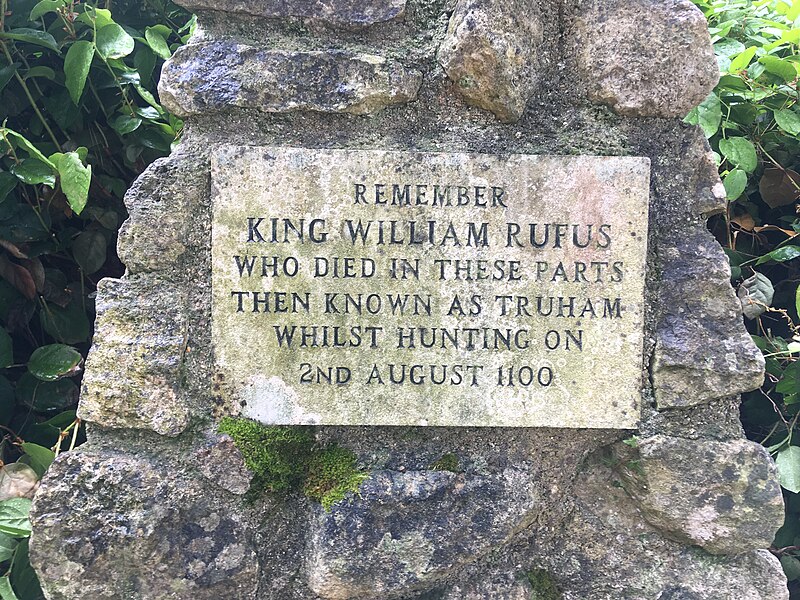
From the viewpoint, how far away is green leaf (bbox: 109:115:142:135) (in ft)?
6.15

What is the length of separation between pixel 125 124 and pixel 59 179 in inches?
9.7

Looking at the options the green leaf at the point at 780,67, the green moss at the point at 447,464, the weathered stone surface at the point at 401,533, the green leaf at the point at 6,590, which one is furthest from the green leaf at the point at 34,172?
the green leaf at the point at 780,67

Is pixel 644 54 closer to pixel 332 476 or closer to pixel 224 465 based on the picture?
pixel 332 476

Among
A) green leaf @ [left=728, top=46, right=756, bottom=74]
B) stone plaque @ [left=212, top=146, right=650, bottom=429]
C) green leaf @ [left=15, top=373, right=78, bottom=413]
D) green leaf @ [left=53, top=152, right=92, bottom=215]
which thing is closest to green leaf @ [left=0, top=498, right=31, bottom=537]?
green leaf @ [left=15, top=373, right=78, bottom=413]

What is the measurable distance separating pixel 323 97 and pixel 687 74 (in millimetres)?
830

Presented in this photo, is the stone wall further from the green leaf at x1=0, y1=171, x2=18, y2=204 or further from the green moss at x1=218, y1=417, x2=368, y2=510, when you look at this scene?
the green leaf at x1=0, y1=171, x2=18, y2=204

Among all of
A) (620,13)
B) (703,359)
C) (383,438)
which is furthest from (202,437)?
(620,13)

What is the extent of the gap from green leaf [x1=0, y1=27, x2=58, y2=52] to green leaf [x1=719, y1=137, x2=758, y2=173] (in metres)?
1.87

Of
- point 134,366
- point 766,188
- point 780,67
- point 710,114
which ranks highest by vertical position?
point 780,67

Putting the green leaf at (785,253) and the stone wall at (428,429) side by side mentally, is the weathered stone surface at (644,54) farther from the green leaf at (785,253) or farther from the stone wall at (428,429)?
the green leaf at (785,253)

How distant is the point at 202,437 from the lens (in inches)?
57.9

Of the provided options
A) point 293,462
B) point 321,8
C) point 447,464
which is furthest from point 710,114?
point 293,462

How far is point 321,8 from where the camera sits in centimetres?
146

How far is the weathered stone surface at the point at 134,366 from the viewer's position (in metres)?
1.44
